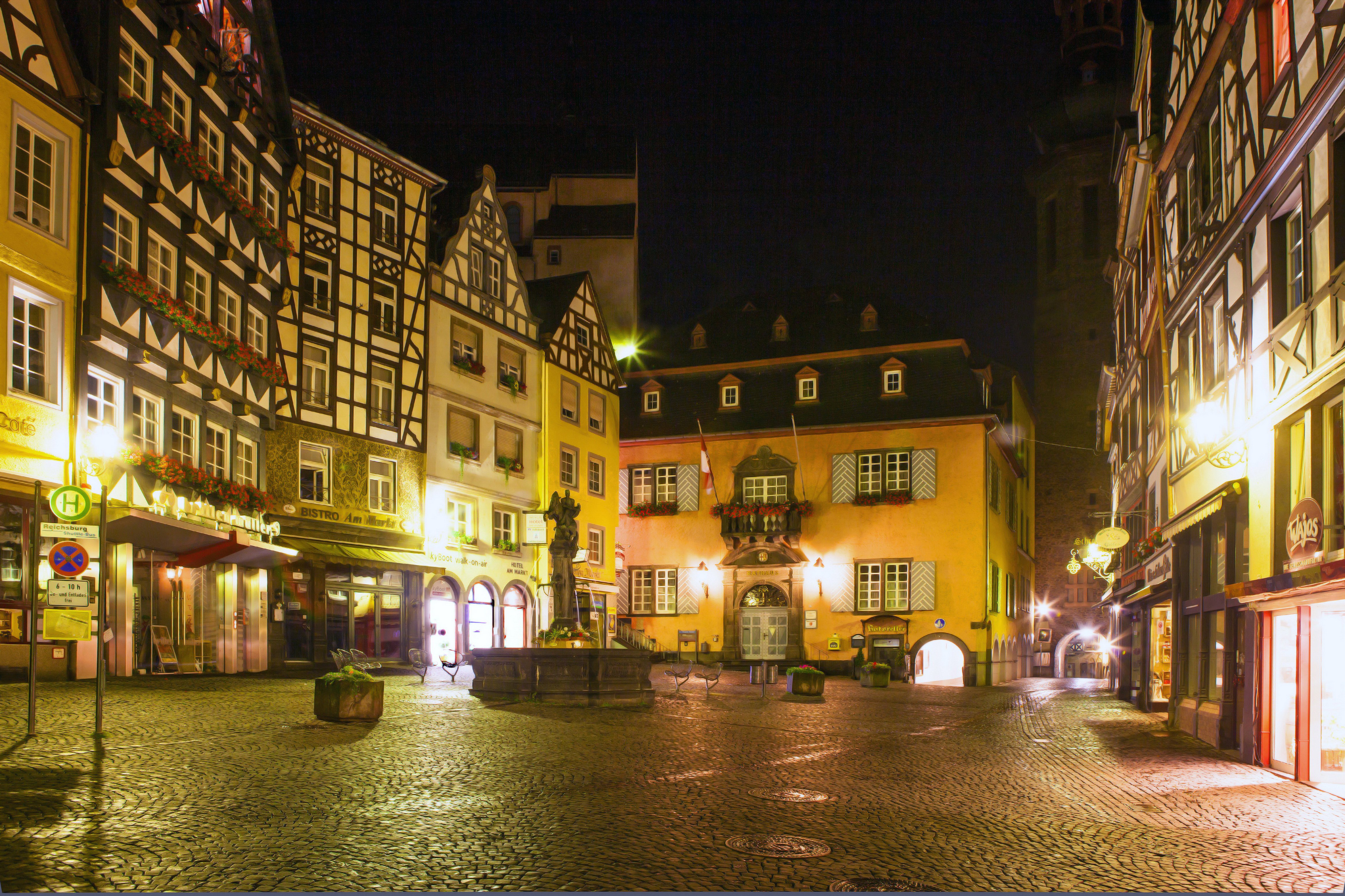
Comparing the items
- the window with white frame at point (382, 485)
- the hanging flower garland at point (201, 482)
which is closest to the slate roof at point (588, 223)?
the window with white frame at point (382, 485)

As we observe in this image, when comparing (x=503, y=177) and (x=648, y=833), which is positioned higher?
(x=503, y=177)

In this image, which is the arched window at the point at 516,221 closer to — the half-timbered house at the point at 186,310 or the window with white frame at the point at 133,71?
the half-timbered house at the point at 186,310

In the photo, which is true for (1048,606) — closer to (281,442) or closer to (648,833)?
(281,442)

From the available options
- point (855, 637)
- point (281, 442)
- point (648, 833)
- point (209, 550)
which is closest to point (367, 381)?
point (281, 442)

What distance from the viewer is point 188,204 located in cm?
2219

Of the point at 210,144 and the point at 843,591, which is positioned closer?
the point at 210,144

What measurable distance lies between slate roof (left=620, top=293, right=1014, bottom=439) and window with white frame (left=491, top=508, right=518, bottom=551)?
33.0ft

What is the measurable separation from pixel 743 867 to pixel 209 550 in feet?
56.2

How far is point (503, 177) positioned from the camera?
2015 inches

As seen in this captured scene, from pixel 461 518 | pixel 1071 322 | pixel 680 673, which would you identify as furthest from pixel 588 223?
pixel 680 673

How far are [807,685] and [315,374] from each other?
1283 cm

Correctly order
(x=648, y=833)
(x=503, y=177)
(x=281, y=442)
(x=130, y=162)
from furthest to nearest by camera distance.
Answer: (x=503, y=177) < (x=281, y=442) < (x=130, y=162) < (x=648, y=833)

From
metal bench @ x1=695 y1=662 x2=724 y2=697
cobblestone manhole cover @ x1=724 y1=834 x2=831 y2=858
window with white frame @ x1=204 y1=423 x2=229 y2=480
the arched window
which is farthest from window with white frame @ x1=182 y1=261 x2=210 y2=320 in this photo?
the arched window

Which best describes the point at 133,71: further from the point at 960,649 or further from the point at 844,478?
the point at 960,649
